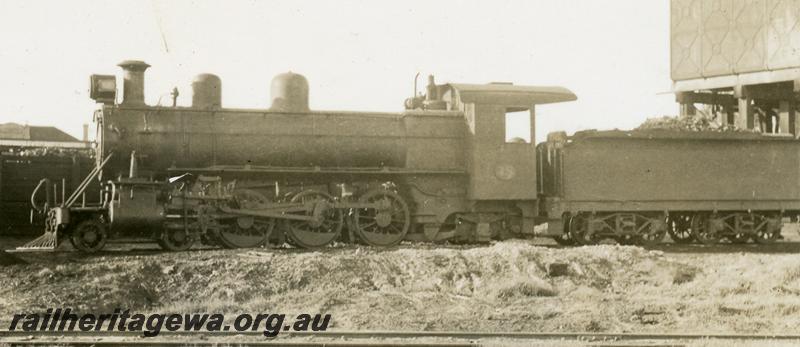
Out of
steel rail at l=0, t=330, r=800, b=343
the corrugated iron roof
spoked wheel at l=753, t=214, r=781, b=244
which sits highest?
the corrugated iron roof

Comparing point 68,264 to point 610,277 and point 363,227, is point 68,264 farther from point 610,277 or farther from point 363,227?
point 610,277

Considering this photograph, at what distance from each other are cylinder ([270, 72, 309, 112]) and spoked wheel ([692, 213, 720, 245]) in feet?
27.3

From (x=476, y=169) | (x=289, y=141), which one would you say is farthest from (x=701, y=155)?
(x=289, y=141)

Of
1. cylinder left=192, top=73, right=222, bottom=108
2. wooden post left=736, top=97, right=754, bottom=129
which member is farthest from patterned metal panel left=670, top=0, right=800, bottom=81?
cylinder left=192, top=73, right=222, bottom=108

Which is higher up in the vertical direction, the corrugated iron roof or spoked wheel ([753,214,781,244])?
the corrugated iron roof

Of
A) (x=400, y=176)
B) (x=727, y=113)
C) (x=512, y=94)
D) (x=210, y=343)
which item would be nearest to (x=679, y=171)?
(x=512, y=94)

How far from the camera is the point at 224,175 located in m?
13.6

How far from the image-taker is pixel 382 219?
46.0 ft

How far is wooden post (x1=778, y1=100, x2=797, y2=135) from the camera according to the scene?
69.3 ft

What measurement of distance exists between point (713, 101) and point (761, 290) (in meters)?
15.3

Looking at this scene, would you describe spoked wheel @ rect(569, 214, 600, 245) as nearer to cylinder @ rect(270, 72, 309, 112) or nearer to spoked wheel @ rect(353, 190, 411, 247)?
spoked wheel @ rect(353, 190, 411, 247)

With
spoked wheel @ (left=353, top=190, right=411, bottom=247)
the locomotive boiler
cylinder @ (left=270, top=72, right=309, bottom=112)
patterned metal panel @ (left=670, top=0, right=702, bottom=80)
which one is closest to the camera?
the locomotive boiler

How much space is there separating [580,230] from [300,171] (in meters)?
5.68

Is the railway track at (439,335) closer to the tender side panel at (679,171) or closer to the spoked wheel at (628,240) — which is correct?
the tender side panel at (679,171)
